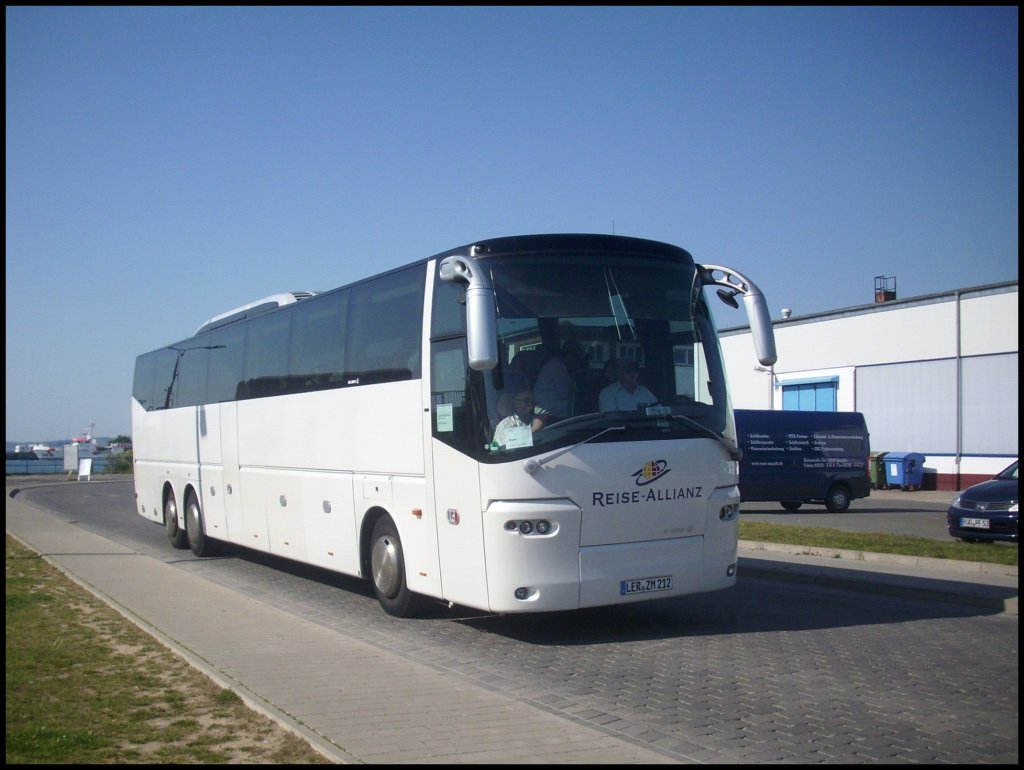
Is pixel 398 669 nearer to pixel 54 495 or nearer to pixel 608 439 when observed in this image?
pixel 608 439

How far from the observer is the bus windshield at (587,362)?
8.84m

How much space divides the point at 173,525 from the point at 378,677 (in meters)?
12.0

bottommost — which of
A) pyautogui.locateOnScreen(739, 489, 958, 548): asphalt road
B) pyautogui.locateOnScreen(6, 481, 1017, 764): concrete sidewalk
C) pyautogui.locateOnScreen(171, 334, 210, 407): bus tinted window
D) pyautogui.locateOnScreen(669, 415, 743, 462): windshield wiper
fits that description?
pyautogui.locateOnScreen(739, 489, 958, 548): asphalt road

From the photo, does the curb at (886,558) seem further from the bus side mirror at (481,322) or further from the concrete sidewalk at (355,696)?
the concrete sidewalk at (355,696)

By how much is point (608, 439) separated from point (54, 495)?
1383 inches

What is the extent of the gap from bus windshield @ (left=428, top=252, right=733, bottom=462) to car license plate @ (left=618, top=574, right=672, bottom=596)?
51.0 inches

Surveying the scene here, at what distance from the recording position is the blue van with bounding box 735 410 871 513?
26219 millimetres

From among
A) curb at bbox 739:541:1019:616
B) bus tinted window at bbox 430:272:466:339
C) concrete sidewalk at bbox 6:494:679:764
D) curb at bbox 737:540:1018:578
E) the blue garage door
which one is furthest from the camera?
the blue garage door

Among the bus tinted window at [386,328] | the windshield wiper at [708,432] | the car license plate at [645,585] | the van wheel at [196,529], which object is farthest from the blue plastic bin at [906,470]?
the car license plate at [645,585]

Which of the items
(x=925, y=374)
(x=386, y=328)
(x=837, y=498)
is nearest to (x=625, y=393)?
(x=386, y=328)

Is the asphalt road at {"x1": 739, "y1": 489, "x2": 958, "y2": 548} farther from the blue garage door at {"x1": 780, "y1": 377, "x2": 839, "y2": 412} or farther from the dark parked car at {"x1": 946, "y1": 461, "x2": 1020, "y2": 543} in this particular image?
the blue garage door at {"x1": 780, "y1": 377, "x2": 839, "y2": 412}

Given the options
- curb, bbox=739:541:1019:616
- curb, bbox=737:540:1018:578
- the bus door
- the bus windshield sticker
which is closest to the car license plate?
the bus windshield sticker

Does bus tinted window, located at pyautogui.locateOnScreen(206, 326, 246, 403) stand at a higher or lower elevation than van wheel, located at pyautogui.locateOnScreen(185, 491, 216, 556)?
higher

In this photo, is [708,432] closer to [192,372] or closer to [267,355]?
[267,355]
